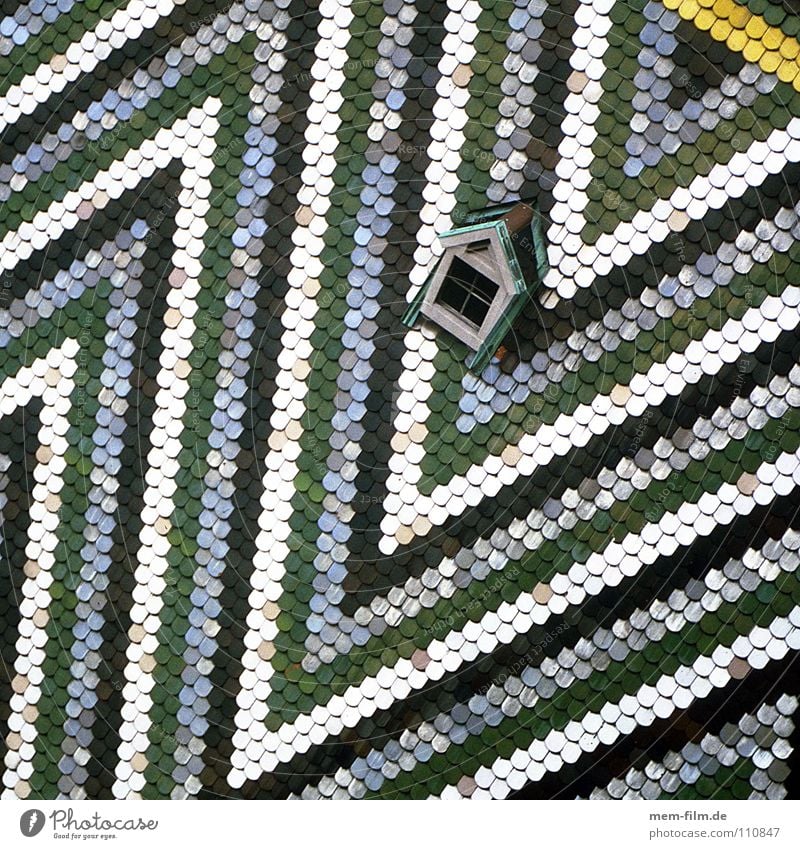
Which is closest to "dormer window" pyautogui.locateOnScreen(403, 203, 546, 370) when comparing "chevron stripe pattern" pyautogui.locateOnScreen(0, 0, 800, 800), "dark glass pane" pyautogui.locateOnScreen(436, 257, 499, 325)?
"dark glass pane" pyautogui.locateOnScreen(436, 257, 499, 325)

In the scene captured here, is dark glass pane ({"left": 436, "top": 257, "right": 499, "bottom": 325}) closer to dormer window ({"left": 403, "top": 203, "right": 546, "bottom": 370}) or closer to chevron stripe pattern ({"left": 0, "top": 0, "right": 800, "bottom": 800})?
dormer window ({"left": 403, "top": 203, "right": 546, "bottom": 370})

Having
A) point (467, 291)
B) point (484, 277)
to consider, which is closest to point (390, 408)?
point (467, 291)

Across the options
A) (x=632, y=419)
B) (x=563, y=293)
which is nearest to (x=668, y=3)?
(x=563, y=293)

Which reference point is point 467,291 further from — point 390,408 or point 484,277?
point 390,408

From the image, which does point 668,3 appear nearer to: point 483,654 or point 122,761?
point 483,654

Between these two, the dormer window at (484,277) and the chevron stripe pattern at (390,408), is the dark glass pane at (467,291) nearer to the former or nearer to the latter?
the dormer window at (484,277)

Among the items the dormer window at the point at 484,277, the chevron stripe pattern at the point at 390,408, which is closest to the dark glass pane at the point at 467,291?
the dormer window at the point at 484,277
